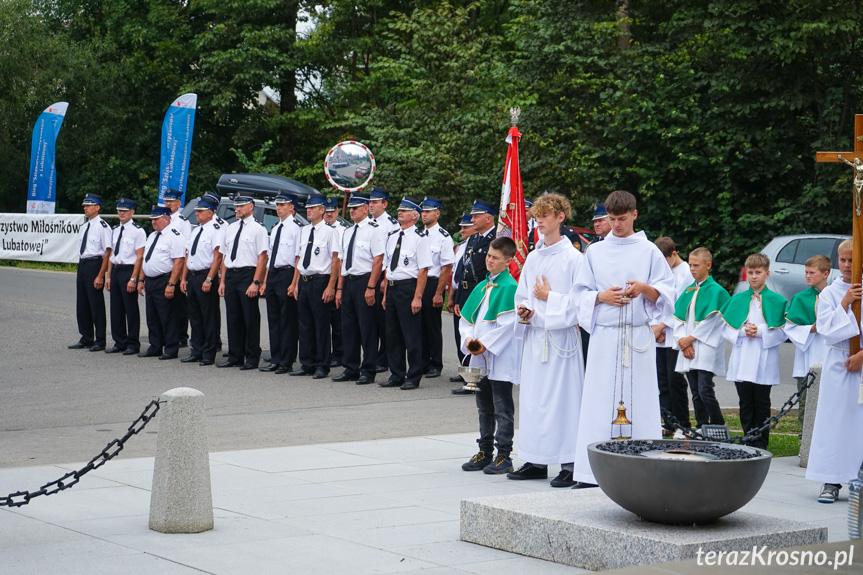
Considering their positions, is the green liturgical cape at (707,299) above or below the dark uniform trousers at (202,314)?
above

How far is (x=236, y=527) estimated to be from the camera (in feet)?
21.9

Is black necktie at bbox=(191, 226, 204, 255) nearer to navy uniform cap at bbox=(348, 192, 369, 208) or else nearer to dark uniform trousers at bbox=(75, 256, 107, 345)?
dark uniform trousers at bbox=(75, 256, 107, 345)

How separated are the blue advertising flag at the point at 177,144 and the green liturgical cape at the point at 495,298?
72.7 ft

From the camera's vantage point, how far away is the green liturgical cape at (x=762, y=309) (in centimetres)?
983

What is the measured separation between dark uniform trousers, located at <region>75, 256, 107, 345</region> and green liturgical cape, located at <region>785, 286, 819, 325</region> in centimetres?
1110

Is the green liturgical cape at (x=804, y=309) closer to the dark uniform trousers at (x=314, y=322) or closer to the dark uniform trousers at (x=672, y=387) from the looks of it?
the dark uniform trousers at (x=672, y=387)

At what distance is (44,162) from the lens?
1277 inches

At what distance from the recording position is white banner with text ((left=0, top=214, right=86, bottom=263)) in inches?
1189

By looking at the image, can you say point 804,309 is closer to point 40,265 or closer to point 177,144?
point 177,144

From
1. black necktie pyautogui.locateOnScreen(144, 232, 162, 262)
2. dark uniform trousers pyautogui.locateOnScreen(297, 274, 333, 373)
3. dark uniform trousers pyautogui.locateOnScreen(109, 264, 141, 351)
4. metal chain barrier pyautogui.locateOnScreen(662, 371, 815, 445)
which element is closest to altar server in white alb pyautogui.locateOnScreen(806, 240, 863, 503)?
metal chain barrier pyautogui.locateOnScreen(662, 371, 815, 445)

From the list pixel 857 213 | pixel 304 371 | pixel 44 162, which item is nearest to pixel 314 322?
pixel 304 371

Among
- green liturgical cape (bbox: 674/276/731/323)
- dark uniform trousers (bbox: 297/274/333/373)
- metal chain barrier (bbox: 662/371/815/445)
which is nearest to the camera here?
metal chain barrier (bbox: 662/371/815/445)

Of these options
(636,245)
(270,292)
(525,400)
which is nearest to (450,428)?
(525,400)

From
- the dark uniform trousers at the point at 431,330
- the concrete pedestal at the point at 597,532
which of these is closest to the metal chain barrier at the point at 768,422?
the concrete pedestal at the point at 597,532
